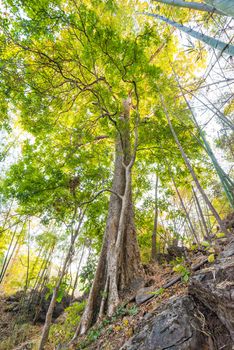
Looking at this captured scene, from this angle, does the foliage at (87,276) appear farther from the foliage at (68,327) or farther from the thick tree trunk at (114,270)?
the thick tree trunk at (114,270)

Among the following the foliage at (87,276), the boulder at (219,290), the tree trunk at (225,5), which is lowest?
the boulder at (219,290)

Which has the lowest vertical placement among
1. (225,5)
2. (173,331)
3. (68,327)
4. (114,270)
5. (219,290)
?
(68,327)

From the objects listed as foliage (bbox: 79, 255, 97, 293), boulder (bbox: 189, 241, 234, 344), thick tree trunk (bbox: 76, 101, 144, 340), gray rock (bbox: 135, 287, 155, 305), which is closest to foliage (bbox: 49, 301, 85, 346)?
foliage (bbox: 79, 255, 97, 293)

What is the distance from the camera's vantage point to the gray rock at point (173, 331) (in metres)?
1.76

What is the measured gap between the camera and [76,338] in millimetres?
3268

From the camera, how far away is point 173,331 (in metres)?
1.89

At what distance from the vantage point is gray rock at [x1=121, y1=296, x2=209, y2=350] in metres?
1.76

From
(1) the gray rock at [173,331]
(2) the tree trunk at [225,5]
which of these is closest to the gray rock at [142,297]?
(1) the gray rock at [173,331]

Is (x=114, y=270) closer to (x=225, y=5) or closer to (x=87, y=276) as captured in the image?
(x=87, y=276)

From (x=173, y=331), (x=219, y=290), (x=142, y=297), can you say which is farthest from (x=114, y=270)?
(x=219, y=290)

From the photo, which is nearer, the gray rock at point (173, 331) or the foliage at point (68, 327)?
the gray rock at point (173, 331)

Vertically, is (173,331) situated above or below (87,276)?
below

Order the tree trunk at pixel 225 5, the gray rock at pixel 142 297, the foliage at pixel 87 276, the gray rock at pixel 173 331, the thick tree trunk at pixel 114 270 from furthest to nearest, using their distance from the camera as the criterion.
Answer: the foliage at pixel 87 276 → the thick tree trunk at pixel 114 270 → the gray rock at pixel 142 297 → the gray rock at pixel 173 331 → the tree trunk at pixel 225 5

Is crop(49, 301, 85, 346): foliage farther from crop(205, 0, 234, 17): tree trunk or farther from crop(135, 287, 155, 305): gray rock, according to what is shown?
crop(205, 0, 234, 17): tree trunk
